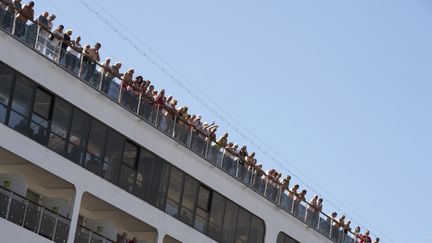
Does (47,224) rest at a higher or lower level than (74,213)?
lower

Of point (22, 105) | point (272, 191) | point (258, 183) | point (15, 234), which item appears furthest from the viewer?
point (272, 191)

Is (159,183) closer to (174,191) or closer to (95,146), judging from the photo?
(174,191)

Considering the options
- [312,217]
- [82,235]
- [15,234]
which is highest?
[312,217]

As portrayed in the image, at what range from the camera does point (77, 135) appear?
1500 inches

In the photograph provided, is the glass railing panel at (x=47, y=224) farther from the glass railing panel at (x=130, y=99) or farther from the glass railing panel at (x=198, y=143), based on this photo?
the glass railing panel at (x=198, y=143)

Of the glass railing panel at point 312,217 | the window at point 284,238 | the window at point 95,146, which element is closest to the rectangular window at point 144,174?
the window at point 95,146

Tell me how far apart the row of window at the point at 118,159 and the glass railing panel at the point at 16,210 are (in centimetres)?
183

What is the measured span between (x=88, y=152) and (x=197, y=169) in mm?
5162

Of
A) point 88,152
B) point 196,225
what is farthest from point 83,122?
point 196,225

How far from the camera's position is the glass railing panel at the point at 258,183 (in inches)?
1777

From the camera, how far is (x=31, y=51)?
36.1 meters

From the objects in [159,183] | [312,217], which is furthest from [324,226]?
[159,183]

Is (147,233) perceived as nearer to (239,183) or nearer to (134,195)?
(134,195)

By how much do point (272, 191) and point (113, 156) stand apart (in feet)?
27.3
